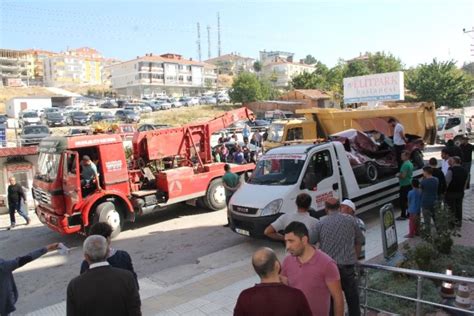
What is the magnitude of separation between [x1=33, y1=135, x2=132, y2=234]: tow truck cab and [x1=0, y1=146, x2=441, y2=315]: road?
0.78m

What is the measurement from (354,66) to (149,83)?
52586 mm

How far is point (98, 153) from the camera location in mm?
10430

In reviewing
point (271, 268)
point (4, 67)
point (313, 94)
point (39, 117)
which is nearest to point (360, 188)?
point (271, 268)

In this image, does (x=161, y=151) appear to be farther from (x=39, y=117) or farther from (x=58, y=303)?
(x=39, y=117)

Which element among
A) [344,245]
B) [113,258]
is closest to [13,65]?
[113,258]

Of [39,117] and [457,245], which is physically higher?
[39,117]

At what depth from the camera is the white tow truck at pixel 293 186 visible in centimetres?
841

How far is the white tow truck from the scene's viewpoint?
8.41 meters

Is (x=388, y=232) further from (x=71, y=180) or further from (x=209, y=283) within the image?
(x=71, y=180)

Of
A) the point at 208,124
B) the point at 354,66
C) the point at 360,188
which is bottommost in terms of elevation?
the point at 360,188

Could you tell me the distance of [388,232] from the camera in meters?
6.59

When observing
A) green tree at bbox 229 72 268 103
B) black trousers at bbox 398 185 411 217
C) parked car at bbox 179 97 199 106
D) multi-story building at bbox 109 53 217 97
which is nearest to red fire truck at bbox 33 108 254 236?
black trousers at bbox 398 185 411 217

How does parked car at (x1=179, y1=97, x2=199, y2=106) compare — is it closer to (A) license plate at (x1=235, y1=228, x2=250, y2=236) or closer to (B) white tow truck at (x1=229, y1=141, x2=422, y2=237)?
(B) white tow truck at (x1=229, y1=141, x2=422, y2=237)

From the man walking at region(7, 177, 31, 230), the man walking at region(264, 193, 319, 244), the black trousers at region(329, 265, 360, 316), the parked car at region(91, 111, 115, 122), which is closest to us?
the black trousers at region(329, 265, 360, 316)
